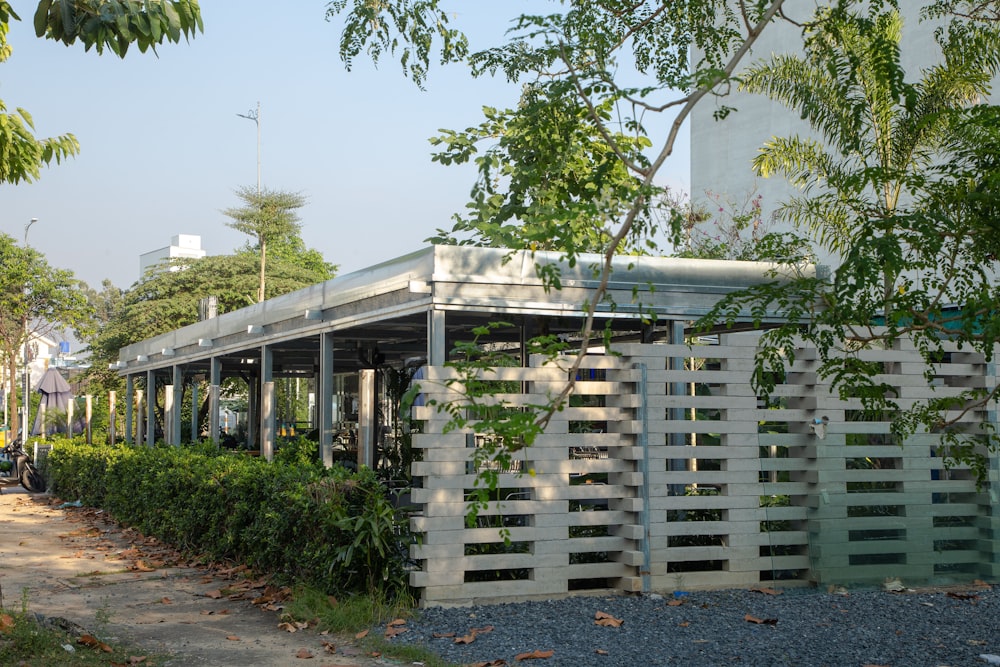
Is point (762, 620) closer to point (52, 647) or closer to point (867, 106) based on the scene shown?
point (52, 647)

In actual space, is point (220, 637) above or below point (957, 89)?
below

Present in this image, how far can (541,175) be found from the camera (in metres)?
7.74

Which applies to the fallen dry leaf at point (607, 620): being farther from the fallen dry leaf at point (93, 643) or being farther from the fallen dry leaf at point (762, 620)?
the fallen dry leaf at point (93, 643)

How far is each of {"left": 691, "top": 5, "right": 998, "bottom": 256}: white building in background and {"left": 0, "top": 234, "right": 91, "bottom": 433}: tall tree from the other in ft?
73.8

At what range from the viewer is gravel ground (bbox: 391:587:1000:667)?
655cm

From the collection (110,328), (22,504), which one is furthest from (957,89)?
(110,328)

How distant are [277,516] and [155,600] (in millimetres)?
1327

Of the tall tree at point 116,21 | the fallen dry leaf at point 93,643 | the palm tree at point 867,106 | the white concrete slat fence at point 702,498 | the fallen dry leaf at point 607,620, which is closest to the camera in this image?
the tall tree at point 116,21

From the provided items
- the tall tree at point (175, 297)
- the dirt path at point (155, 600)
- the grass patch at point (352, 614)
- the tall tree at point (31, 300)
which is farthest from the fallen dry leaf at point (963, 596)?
the tall tree at point (31, 300)

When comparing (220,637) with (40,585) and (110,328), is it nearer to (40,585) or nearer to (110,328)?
(40,585)

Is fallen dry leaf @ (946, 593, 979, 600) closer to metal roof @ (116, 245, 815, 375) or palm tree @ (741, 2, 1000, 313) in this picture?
metal roof @ (116, 245, 815, 375)

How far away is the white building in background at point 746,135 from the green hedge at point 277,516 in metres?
21.5

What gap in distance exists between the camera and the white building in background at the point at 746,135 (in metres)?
32.6

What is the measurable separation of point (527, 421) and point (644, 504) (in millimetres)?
3626
